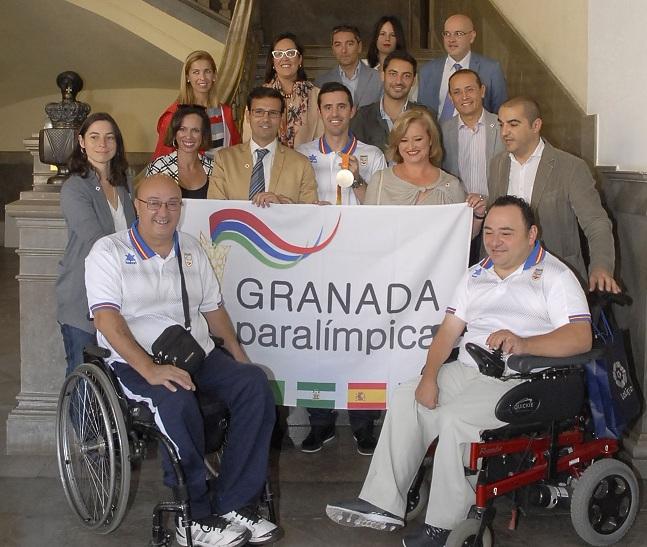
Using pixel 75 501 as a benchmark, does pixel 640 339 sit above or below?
above

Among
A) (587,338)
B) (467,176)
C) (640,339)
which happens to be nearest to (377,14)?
(467,176)

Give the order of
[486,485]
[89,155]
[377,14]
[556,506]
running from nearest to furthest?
1. [486,485]
2. [556,506]
3. [89,155]
4. [377,14]

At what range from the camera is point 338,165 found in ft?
14.5

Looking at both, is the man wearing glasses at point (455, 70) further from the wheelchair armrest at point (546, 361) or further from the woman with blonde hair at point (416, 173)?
the wheelchair armrest at point (546, 361)

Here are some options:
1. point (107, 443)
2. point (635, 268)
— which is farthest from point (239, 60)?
point (107, 443)

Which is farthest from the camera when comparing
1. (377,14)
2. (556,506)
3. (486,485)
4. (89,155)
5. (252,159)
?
(377,14)

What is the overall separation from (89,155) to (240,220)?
68cm

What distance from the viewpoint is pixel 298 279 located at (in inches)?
165

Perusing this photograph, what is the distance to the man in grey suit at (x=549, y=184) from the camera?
401cm

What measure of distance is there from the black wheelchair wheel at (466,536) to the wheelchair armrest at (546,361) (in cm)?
53

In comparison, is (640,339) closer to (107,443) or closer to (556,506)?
(556,506)

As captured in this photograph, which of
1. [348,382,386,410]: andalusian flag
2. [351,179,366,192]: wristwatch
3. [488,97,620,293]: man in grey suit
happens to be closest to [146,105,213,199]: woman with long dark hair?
[351,179,366,192]: wristwatch

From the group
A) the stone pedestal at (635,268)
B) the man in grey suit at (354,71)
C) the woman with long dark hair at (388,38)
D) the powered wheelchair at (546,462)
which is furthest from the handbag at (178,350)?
the woman with long dark hair at (388,38)

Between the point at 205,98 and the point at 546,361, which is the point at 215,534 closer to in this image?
the point at 546,361
